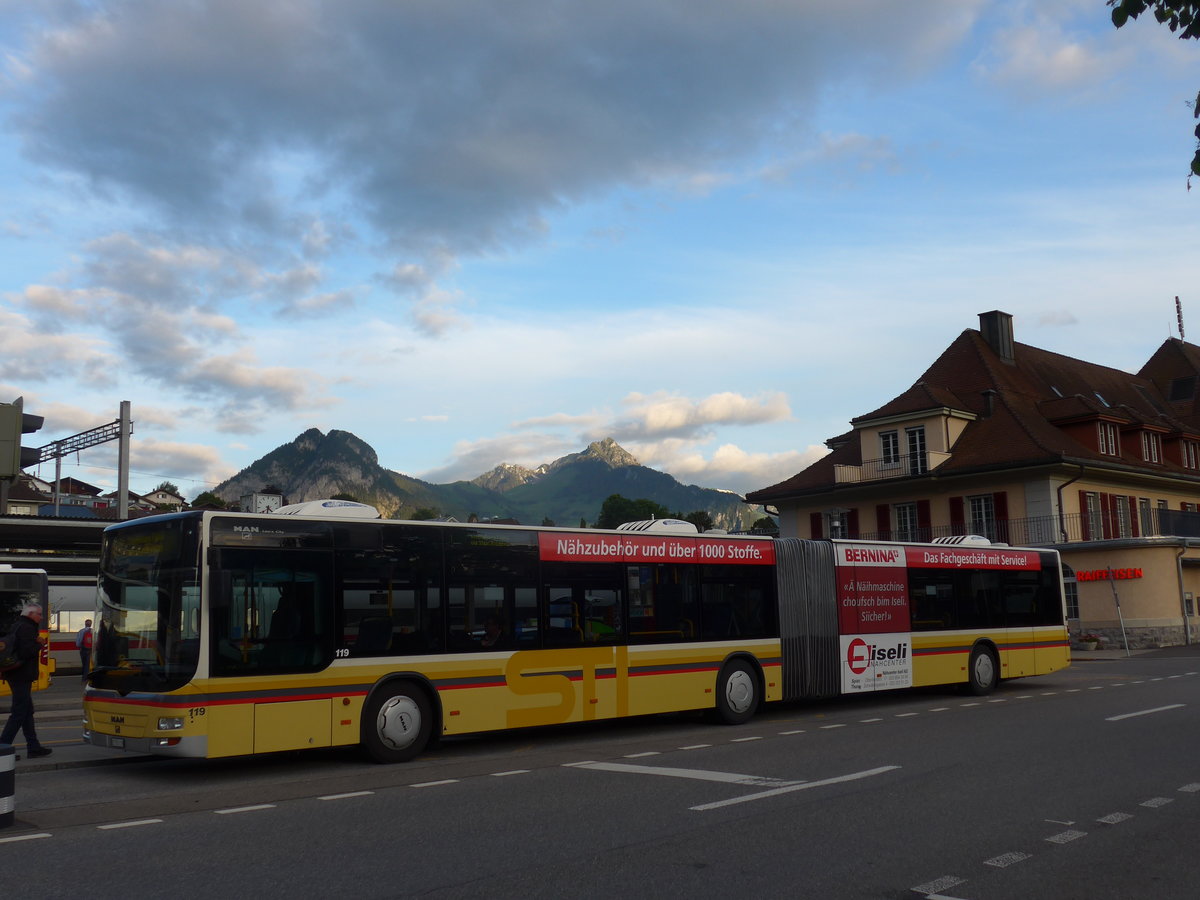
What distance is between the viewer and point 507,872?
283 inches

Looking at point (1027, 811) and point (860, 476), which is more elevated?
point (860, 476)

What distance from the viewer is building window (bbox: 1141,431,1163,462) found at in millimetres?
49812

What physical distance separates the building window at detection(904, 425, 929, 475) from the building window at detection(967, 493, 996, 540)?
8.12 ft

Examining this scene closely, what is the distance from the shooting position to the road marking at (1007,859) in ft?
24.0

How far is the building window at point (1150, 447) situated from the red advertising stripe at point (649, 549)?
38.5 meters

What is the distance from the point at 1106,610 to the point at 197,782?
38.3 meters

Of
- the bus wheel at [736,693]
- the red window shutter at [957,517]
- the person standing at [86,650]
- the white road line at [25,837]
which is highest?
the red window shutter at [957,517]

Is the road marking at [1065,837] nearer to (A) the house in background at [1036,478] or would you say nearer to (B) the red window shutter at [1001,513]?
(A) the house in background at [1036,478]

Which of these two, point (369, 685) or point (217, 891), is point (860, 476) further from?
point (217, 891)

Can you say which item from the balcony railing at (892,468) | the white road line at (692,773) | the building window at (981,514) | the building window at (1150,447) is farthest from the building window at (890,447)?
the white road line at (692,773)

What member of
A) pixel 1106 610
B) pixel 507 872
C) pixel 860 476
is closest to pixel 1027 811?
pixel 507 872

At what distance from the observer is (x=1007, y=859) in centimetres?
745

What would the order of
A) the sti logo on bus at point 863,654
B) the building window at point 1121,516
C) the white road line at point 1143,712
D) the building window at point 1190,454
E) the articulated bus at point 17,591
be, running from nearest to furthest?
the white road line at point 1143,712 < the sti logo on bus at point 863,654 < the articulated bus at point 17,591 < the building window at point 1121,516 < the building window at point 1190,454

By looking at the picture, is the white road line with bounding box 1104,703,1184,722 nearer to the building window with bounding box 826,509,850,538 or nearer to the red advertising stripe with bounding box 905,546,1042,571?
the red advertising stripe with bounding box 905,546,1042,571
